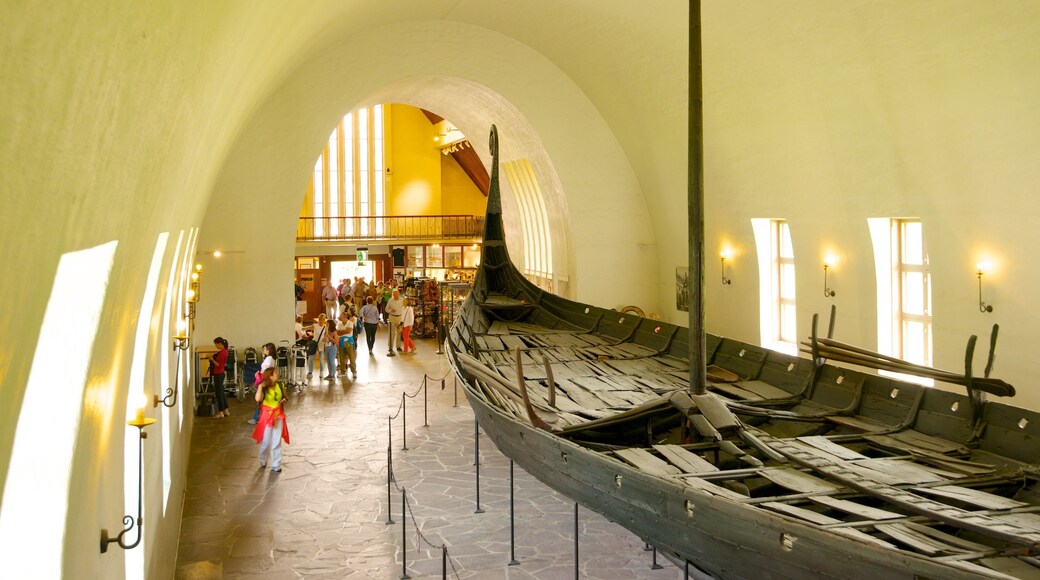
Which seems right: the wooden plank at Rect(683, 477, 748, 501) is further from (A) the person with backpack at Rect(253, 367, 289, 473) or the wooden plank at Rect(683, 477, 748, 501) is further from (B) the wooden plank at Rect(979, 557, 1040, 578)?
(A) the person with backpack at Rect(253, 367, 289, 473)

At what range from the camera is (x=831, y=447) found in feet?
21.3

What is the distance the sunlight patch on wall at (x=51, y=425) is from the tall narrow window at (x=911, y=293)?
39.4 ft

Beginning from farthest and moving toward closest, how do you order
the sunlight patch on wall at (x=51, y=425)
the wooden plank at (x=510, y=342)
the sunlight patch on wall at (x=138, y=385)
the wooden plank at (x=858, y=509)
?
the wooden plank at (x=510, y=342), the sunlight patch on wall at (x=138, y=385), the wooden plank at (x=858, y=509), the sunlight patch on wall at (x=51, y=425)

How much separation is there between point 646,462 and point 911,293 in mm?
8471

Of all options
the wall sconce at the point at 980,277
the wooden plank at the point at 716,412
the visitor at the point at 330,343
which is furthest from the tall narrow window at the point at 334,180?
the wooden plank at the point at 716,412

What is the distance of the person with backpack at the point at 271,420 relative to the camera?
10781 mm

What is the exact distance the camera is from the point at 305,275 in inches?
1081

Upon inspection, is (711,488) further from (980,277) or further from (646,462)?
(980,277)

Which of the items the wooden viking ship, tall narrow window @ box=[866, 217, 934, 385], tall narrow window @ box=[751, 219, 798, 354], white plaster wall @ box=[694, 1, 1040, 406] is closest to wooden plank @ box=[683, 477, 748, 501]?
the wooden viking ship

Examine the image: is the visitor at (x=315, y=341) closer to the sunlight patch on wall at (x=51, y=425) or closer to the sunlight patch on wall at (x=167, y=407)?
the sunlight patch on wall at (x=167, y=407)

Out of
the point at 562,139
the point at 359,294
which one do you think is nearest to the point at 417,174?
the point at 359,294

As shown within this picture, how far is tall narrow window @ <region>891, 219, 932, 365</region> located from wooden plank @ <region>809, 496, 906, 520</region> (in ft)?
27.2

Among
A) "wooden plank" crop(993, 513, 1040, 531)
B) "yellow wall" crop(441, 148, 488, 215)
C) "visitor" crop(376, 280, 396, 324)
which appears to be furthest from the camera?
"yellow wall" crop(441, 148, 488, 215)

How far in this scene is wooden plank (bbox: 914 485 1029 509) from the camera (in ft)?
16.8
